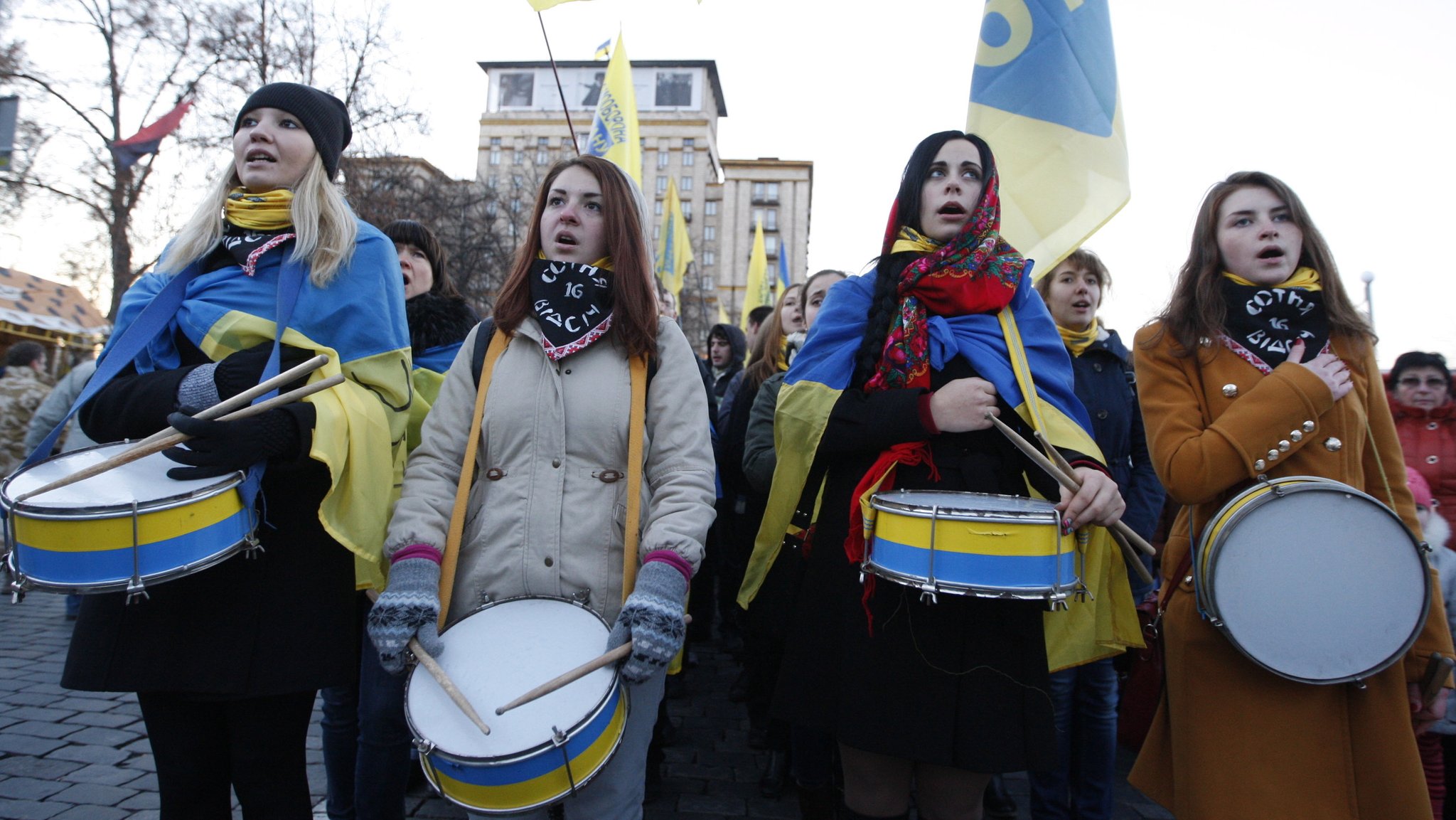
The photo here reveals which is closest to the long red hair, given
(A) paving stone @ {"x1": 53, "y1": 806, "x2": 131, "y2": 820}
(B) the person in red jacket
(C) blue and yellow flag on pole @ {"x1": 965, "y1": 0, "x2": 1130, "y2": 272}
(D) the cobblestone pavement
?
(C) blue and yellow flag on pole @ {"x1": 965, "y1": 0, "x2": 1130, "y2": 272}

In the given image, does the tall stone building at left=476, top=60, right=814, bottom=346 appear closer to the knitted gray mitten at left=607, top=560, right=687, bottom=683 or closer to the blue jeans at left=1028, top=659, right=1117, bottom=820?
the blue jeans at left=1028, top=659, right=1117, bottom=820

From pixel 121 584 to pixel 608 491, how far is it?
1061mm

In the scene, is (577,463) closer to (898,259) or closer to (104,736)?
(898,259)

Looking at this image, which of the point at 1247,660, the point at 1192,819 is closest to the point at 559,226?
the point at 1247,660

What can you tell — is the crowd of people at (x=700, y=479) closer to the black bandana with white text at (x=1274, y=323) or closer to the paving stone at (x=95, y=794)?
the black bandana with white text at (x=1274, y=323)

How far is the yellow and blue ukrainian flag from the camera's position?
2.26 m

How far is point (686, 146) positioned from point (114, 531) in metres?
85.2

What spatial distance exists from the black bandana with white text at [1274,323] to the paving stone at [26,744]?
5.24 metres

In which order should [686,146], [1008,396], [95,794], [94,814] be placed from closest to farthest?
[1008,396]
[94,814]
[95,794]
[686,146]

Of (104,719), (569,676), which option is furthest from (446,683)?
(104,719)

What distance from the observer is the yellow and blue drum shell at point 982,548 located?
5.95 feet

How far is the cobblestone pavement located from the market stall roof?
750 inches

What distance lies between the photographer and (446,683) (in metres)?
1.75

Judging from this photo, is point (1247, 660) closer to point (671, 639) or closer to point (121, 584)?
point (671, 639)
